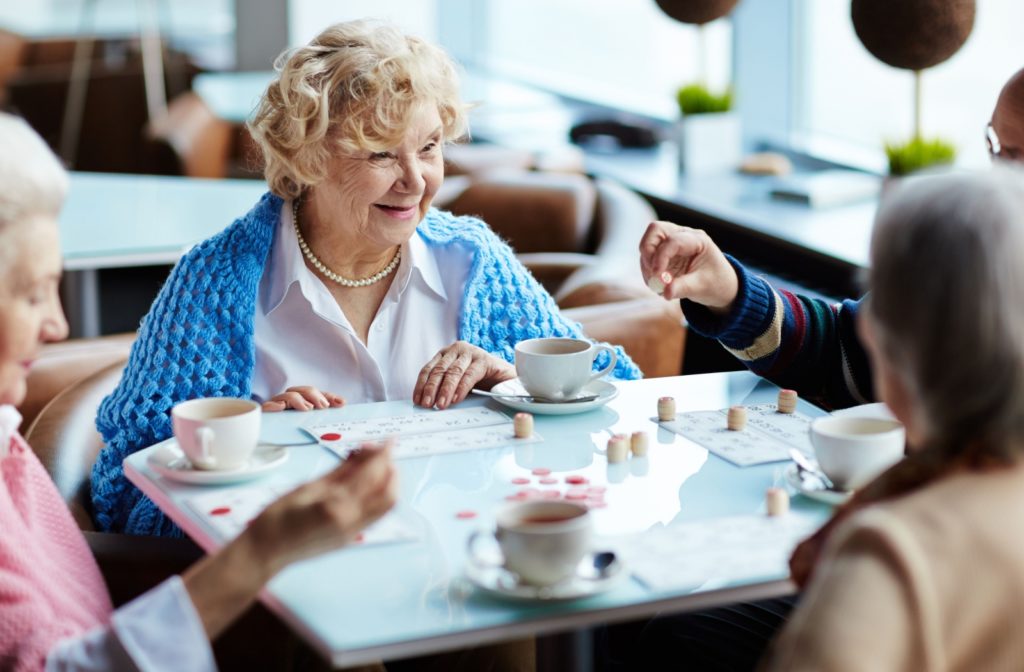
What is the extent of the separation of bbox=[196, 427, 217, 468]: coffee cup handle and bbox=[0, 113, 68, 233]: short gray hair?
32 cm

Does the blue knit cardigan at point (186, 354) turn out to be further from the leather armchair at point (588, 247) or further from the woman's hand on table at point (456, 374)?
the leather armchair at point (588, 247)

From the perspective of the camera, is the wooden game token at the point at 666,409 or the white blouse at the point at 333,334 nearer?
the wooden game token at the point at 666,409

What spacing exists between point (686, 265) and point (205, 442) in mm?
751

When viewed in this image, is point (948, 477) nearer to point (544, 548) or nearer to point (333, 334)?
point (544, 548)

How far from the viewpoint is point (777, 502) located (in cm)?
149

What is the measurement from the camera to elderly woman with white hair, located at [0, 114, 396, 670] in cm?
128

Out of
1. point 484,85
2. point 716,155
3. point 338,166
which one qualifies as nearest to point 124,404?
point 338,166

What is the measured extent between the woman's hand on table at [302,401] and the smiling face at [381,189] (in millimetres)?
327

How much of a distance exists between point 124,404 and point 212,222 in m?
1.64

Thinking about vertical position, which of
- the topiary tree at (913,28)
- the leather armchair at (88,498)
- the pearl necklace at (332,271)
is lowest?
the leather armchair at (88,498)

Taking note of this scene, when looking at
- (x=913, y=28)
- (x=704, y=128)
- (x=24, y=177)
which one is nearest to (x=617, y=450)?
(x=24, y=177)

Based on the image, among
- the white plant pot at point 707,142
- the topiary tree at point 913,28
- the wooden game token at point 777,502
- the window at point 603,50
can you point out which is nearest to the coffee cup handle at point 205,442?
the wooden game token at point 777,502

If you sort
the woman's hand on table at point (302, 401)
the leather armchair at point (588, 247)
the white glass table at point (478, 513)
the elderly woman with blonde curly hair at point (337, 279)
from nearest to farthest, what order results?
1. the white glass table at point (478, 513)
2. the woman's hand on table at point (302, 401)
3. the elderly woman with blonde curly hair at point (337, 279)
4. the leather armchair at point (588, 247)

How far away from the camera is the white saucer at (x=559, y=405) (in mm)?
1855
